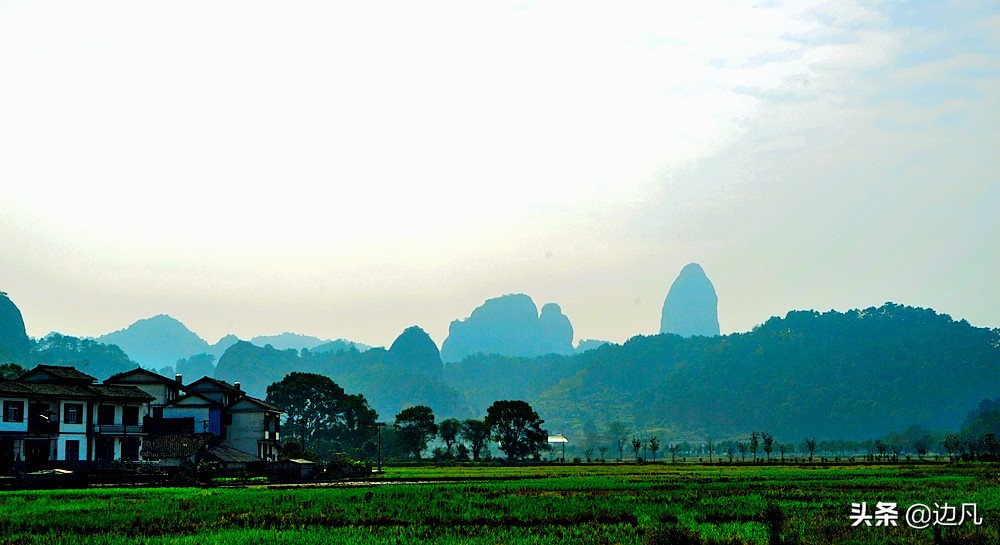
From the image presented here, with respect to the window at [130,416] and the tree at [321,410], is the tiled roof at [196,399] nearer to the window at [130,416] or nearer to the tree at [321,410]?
the window at [130,416]

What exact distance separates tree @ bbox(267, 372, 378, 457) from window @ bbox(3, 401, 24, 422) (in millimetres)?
66115

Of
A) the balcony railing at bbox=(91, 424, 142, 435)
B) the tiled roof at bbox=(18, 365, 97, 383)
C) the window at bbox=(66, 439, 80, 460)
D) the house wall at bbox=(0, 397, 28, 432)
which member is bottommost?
the window at bbox=(66, 439, 80, 460)

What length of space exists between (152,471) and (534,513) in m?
36.1

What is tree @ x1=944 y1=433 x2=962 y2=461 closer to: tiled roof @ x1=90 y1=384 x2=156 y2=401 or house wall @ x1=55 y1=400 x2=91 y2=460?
tiled roof @ x1=90 y1=384 x2=156 y2=401

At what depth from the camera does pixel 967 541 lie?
2495 centimetres

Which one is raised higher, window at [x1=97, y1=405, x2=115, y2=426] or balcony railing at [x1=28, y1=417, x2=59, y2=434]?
window at [x1=97, y1=405, x2=115, y2=426]

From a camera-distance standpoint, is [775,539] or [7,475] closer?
[775,539]

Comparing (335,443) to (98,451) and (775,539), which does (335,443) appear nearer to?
(98,451)

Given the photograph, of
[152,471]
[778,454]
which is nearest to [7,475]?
[152,471]

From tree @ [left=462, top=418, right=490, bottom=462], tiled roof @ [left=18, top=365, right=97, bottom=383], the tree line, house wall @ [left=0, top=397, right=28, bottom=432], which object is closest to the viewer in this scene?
house wall @ [left=0, top=397, right=28, bottom=432]

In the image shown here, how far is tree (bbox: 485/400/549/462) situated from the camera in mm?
117375

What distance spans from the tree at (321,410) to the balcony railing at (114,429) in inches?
2230

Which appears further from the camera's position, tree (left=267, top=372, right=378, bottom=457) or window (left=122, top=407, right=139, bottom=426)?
tree (left=267, top=372, right=378, bottom=457)

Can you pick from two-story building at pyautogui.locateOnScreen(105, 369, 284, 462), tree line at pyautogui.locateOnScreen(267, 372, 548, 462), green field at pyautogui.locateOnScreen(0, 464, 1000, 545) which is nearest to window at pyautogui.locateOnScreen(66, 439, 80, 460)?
two-story building at pyautogui.locateOnScreen(105, 369, 284, 462)
